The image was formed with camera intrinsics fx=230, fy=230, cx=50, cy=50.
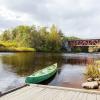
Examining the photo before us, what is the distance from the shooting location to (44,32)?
369ft

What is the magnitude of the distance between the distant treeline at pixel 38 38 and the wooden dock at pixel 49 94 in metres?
90.9

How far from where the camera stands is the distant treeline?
104 metres

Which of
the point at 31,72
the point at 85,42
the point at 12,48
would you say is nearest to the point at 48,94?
the point at 31,72

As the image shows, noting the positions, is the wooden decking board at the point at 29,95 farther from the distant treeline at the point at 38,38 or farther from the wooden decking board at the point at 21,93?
the distant treeline at the point at 38,38

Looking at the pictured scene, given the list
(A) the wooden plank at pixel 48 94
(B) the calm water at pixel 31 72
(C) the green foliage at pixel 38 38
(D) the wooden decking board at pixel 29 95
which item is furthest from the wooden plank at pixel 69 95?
(C) the green foliage at pixel 38 38

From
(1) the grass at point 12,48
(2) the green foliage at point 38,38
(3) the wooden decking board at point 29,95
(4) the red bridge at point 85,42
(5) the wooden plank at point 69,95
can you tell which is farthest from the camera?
(4) the red bridge at point 85,42

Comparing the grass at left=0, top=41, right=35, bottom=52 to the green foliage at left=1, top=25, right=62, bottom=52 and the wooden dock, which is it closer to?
the green foliage at left=1, top=25, right=62, bottom=52

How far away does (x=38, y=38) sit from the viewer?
349 ft

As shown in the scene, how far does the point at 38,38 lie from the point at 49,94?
94.9 m

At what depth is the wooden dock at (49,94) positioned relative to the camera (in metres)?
11.2

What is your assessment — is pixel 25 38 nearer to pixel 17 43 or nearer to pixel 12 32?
pixel 17 43

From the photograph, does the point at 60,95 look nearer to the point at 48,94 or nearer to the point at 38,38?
the point at 48,94

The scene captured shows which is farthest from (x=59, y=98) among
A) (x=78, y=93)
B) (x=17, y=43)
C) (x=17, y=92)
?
(x=17, y=43)

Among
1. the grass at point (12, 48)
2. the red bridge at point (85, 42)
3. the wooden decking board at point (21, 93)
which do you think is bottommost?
the wooden decking board at point (21, 93)
